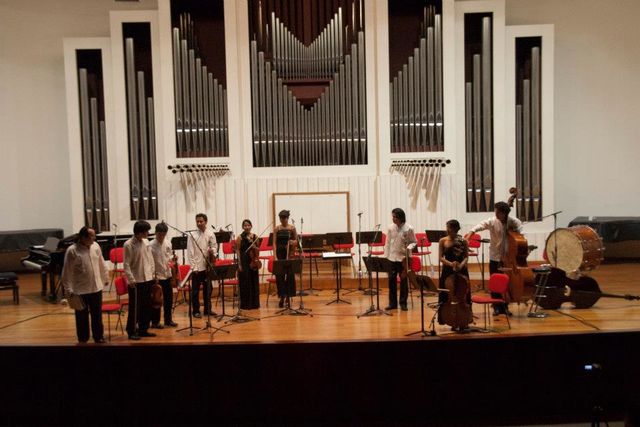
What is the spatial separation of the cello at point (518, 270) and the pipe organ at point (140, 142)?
699 cm

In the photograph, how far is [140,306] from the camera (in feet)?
23.7

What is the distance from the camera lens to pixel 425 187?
10898 mm

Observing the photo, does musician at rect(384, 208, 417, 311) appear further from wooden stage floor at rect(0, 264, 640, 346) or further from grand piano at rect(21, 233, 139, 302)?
grand piano at rect(21, 233, 139, 302)

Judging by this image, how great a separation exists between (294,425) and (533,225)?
7958 millimetres

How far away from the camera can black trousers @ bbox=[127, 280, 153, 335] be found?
23.4 ft

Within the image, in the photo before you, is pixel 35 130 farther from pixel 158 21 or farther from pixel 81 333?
pixel 81 333

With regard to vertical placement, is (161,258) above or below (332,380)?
above

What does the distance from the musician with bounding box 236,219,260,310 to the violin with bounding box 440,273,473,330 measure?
3.04 meters

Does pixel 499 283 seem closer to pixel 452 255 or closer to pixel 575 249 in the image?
pixel 452 255

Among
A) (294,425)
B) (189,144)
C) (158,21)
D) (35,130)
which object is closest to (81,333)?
(294,425)

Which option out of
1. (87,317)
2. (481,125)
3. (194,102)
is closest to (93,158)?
(194,102)

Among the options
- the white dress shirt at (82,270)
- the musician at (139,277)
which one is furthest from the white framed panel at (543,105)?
the white dress shirt at (82,270)

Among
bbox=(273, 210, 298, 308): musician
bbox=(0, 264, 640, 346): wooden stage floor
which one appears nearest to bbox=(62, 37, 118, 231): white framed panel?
bbox=(0, 264, 640, 346): wooden stage floor

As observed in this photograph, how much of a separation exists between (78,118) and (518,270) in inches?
351
